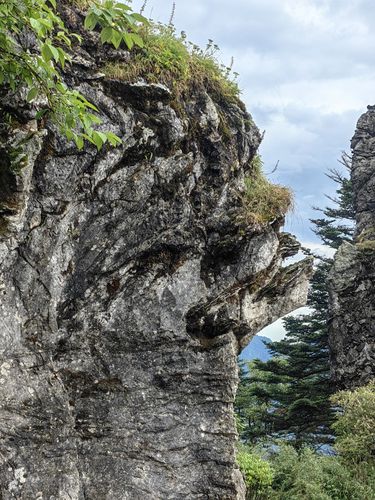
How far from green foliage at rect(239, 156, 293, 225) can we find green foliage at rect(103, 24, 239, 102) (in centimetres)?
222

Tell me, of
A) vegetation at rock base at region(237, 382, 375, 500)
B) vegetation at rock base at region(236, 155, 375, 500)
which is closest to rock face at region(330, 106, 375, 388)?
vegetation at rock base at region(236, 155, 375, 500)

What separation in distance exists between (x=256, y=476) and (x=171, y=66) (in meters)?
13.5

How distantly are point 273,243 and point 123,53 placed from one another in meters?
5.13

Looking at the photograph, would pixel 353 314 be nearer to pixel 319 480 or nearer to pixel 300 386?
pixel 300 386

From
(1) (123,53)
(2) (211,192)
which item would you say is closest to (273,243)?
(2) (211,192)

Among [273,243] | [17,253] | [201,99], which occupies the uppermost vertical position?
[201,99]

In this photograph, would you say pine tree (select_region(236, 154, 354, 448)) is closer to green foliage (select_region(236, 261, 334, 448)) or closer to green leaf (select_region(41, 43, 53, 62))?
green foliage (select_region(236, 261, 334, 448))

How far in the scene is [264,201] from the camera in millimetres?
10516

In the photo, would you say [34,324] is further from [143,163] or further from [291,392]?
[291,392]

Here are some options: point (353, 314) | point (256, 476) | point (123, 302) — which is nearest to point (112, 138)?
point (123, 302)

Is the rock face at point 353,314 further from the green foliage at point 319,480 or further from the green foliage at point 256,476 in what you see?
the green foliage at point 256,476

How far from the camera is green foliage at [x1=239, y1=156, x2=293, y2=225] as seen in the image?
1009 centimetres

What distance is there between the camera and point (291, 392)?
2805cm

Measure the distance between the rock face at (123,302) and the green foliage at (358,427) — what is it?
899 centimetres
